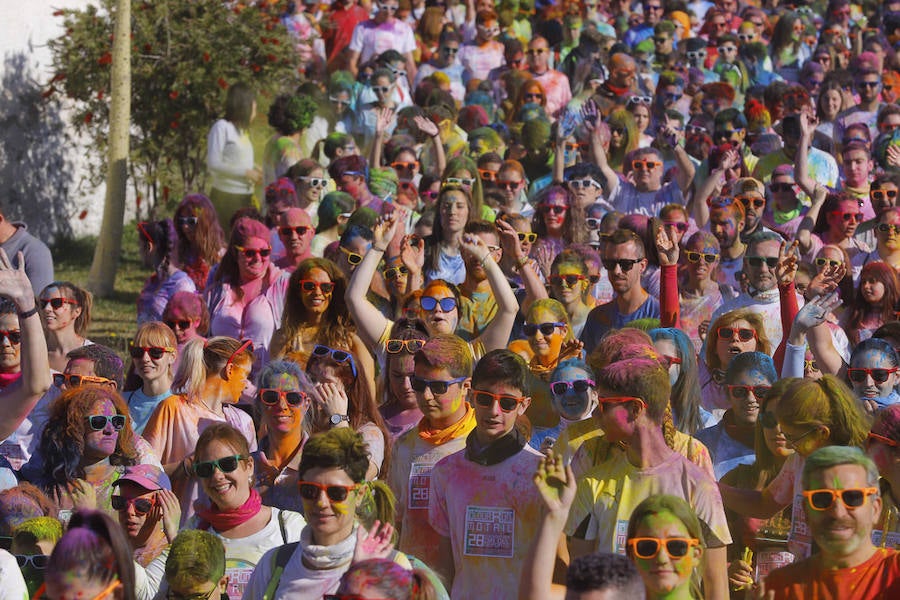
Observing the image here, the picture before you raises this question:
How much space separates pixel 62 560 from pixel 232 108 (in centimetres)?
817

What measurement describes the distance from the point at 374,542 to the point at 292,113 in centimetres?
777

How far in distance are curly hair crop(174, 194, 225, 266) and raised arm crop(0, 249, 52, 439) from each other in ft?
11.1

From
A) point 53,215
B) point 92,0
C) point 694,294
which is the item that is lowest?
point 694,294

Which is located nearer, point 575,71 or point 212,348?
point 212,348

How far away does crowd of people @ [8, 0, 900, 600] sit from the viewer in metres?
5.09

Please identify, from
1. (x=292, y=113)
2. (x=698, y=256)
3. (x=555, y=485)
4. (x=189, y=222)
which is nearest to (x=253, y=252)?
(x=189, y=222)

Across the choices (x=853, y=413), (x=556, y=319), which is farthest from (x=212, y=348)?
(x=853, y=413)

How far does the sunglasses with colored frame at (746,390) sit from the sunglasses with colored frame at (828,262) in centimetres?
185

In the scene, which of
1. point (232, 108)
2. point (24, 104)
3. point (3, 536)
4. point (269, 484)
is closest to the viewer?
point (3, 536)

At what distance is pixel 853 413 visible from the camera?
226 inches

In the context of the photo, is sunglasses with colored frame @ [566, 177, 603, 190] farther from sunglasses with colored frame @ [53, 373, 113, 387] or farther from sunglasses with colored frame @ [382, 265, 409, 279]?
sunglasses with colored frame @ [53, 373, 113, 387]

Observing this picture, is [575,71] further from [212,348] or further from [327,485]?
[327,485]

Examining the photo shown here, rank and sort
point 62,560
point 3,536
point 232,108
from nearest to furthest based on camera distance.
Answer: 1. point 62,560
2. point 3,536
3. point 232,108

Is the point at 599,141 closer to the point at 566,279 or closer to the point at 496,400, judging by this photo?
the point at 566,279
